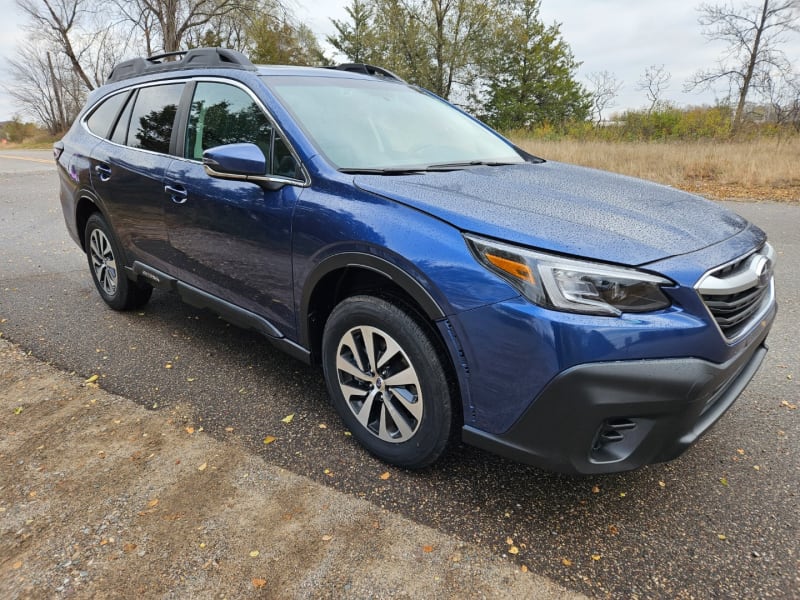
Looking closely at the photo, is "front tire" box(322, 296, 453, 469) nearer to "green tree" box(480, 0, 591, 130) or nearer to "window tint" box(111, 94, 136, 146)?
"window tint" box(111, 94, 136, 146)

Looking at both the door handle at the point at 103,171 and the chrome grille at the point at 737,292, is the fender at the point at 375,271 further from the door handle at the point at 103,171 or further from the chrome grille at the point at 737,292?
the door handle at the point at 103,171

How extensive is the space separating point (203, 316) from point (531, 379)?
3323 millimetres

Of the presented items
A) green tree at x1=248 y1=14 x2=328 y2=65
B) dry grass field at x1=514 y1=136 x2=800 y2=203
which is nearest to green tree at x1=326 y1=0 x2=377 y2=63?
green tree at x1=248 y1=14 x2=328 y2=65

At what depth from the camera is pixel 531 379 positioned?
1.81 m

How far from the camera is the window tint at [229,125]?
2.63m

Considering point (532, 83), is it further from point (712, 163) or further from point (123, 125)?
point (123, 125)

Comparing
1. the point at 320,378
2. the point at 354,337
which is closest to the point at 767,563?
the point at 354,337

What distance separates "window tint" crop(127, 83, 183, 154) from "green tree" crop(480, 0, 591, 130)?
116 feet

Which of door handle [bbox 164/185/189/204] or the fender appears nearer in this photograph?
the fender

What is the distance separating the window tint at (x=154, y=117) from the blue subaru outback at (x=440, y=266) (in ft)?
0.08

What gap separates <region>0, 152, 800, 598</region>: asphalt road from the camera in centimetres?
191

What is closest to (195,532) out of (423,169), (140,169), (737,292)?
(423,169)

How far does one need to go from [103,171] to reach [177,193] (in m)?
1.17

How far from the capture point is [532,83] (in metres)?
38.4
